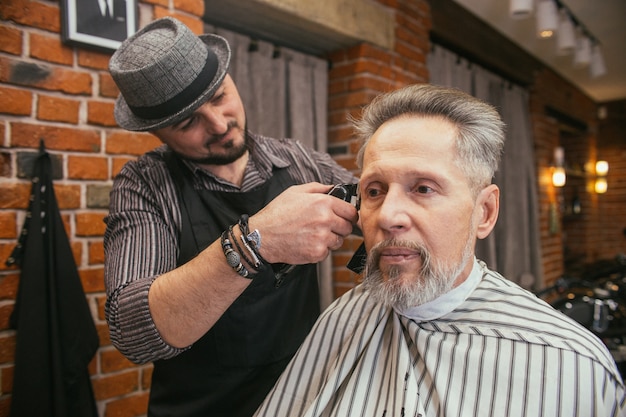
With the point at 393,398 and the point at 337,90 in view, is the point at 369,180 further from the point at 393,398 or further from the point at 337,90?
the point at 337,90

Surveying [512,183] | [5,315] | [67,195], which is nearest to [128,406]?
[5,315]

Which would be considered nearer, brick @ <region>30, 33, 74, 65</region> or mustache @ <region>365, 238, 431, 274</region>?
mustache @ <region>365, 238, 431, 274</region>

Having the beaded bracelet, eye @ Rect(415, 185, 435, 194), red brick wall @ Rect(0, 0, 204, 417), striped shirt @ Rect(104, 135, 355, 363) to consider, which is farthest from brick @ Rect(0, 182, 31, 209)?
eye @ Rect(415, 185, 435, 194)

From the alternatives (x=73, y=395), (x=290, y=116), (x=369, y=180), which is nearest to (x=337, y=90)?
(x=290, y=116)

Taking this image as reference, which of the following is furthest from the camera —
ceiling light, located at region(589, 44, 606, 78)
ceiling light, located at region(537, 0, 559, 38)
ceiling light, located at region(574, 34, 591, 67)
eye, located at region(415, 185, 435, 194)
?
ceiling light, located at region(589, 44, 606, 78)

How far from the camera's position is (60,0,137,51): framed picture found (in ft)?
5.35

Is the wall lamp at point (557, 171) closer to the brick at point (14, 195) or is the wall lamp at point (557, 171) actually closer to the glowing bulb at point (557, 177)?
the glowing bulb at point (557, 177)

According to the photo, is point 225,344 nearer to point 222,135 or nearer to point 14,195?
point 222,135

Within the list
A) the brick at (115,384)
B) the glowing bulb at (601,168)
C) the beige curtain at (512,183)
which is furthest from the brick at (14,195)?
the glowing bulb at (601,168)

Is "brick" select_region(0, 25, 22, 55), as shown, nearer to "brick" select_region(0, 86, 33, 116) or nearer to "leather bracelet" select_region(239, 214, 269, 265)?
"brick" select_region(0, 86, 33, 116)

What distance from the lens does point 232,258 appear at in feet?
3.42

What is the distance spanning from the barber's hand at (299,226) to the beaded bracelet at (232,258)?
5 cm

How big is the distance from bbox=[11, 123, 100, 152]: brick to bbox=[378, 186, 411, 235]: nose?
1.18m

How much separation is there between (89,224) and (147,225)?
56 cm
